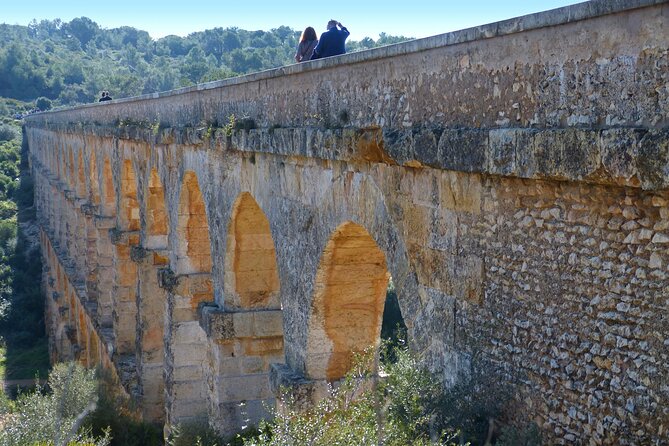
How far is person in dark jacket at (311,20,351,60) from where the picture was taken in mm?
7789

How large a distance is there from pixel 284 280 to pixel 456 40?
329cm

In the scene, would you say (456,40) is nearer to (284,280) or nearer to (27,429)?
(284,280)

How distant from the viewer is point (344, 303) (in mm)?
6785

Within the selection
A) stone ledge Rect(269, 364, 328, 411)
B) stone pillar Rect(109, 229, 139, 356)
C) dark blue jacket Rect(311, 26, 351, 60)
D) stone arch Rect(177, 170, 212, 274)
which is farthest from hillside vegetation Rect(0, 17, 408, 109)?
stone ledge Rect(269, 364, 328, 411)

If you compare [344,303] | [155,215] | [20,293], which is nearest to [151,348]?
[155,215]

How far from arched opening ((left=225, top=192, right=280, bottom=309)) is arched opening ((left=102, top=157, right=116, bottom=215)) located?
31.3ft

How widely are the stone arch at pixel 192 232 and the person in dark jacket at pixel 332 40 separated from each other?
133 inches

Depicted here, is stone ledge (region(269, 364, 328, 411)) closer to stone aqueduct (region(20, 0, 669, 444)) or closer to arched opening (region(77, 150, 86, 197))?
stone aqueduct (region(20, 0, 669, 444))

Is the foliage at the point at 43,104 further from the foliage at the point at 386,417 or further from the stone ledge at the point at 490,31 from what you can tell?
the foliage at the point at 386,417

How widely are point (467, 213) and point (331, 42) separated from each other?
367cm

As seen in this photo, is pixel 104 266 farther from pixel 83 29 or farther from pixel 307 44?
pixel 83 29

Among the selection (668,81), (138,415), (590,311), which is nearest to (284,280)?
(590,311)

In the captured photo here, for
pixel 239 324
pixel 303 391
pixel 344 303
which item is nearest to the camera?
pixel 344 303

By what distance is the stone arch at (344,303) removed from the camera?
646cm
